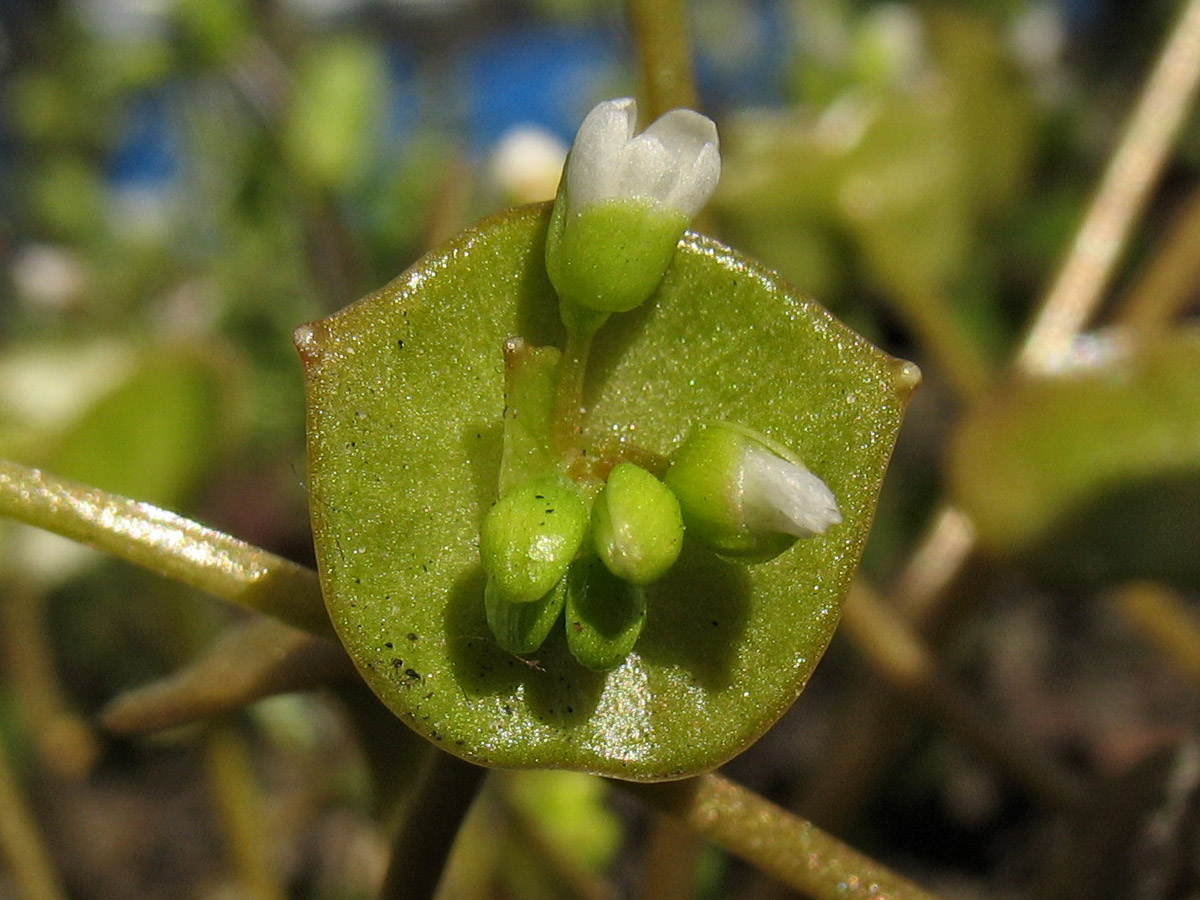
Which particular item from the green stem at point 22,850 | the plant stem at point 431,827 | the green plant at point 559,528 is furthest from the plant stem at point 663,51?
the green stem at point 22,850

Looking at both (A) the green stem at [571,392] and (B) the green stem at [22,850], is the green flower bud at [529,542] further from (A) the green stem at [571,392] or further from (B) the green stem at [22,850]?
A: (B) the green stem at [22,850]

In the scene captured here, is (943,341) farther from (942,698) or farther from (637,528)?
(637,528)

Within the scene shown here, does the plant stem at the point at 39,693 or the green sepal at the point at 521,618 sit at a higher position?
the green sepal at the point at 521,618

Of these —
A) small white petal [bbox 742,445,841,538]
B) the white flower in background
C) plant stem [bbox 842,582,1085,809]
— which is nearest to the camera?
small white petal [bbox 742,445,841,538]

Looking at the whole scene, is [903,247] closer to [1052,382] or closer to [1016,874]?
[1052,382]

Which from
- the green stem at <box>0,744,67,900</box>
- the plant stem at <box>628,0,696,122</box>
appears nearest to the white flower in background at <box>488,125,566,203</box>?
the plant stem at <box>628,0,696,122</box>

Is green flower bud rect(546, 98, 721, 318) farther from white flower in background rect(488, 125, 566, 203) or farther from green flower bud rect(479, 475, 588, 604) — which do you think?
white flower in background rect(488, 125, 566, 203)

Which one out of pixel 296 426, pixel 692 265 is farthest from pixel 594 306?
pixel 296 426
